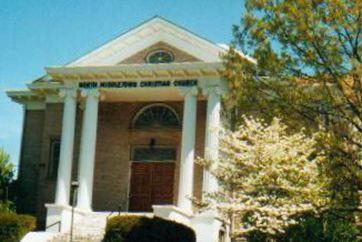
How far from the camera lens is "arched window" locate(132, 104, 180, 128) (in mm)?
28141

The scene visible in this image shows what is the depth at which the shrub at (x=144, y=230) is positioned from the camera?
18.8 m

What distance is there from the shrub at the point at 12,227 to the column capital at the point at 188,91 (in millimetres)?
7365

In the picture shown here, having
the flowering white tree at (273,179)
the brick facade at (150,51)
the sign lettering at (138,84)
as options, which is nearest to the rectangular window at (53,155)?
Answer: the sign lettering at (138,84)

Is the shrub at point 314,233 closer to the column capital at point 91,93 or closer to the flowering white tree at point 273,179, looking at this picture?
the flowering white tree at point 273,179

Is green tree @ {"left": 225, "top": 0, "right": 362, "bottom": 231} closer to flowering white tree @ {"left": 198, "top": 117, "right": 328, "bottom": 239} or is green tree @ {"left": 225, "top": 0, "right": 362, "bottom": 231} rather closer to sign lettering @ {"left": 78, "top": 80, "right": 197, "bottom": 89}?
flowering white tree @ {"left": 198, "top": 117, "right": 328, "bottom": 239}

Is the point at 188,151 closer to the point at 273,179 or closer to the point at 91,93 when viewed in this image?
the point at 91,93

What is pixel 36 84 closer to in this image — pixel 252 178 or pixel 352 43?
pixel 252 178

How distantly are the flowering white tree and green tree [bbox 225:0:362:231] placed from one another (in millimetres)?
511

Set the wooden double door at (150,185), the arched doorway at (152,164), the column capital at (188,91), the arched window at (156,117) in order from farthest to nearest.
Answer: the arched window at (156,117) < the arched doorway at (152,164) < the wooden double door at (150,185) < the column capital at (188,91)

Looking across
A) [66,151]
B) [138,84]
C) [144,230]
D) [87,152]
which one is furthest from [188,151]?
[144,230]

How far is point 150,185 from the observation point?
92.2 ft

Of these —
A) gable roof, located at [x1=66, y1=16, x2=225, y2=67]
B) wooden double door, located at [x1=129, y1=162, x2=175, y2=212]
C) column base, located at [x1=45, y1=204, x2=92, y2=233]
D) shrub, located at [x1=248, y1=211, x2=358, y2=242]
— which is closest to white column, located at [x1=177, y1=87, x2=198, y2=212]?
gable roof, located at [x1=66, y1=16, x2=225, y2=67]

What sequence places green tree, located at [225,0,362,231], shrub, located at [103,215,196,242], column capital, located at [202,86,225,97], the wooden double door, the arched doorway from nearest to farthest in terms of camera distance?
green tree, located at [225,0,362,231] < shrub, located at [103,215,196,242] < column capital, located at [202,86,225,97] < the wooden double door < the arched doorway

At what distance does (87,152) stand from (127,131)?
11.3ft
